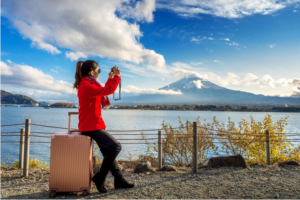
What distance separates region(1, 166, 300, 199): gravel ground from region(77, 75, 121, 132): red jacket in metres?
1.21

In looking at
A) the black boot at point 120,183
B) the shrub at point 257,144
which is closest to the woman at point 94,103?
the black boot at point 120,183

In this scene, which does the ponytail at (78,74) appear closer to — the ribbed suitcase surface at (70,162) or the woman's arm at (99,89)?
the woman's arm at (99,89)

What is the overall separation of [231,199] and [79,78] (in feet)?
10.6

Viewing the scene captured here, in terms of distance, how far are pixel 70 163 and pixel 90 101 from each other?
108 cm

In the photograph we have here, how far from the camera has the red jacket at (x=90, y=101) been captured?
3.84 meters

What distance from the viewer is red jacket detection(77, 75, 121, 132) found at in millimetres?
3842

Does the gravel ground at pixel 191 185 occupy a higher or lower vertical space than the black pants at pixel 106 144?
lower

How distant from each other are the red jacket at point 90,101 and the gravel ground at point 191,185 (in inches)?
47.7

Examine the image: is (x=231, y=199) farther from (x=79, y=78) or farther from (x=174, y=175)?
(x=79, y=78)

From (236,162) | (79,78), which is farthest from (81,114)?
(236,162)

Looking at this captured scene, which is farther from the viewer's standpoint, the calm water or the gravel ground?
the calm water

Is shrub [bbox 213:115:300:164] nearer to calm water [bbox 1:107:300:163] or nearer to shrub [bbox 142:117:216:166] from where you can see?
shrub [bbox 142:117:216:166]

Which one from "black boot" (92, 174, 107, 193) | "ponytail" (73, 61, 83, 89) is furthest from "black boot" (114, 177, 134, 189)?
"ponytail" (73, 61, 83, 89)

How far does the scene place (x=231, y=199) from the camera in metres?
4.09
